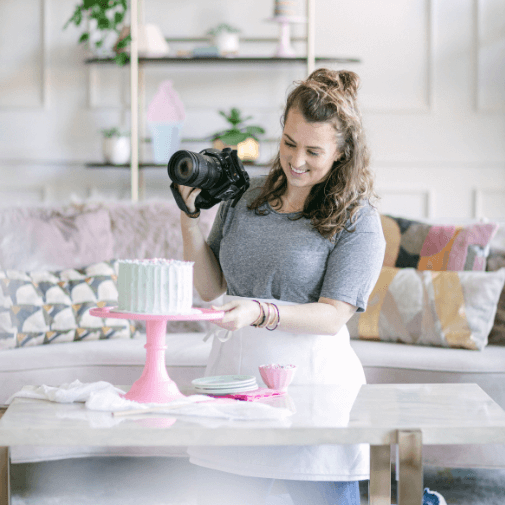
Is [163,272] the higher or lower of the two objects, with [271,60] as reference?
lower

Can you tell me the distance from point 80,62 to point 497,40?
208 cm

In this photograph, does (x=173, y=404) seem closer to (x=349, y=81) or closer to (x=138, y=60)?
(x=349, y=81)

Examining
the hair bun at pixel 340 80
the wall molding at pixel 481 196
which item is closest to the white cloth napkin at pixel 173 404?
the hair bun at pixel 340 80

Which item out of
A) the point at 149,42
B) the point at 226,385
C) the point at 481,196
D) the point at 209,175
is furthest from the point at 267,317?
the point at 481,196

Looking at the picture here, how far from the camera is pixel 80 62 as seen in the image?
3373 millimetres

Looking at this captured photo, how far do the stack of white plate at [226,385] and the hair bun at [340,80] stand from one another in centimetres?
57

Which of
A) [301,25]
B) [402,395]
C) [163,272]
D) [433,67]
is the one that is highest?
[301,25]

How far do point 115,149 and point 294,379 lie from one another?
7.36 feet

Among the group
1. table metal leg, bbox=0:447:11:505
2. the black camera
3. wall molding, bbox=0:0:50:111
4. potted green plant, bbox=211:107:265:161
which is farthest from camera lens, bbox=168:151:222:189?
wall molding, bbox=0:0:50:111

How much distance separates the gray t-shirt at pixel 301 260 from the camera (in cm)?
122

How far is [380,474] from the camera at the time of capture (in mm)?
1084

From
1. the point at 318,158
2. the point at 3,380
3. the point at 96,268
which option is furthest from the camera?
the point at 96,268

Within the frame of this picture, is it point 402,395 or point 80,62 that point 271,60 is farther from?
point 402,395

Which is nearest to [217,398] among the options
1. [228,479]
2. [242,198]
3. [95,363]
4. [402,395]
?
[228,479]
